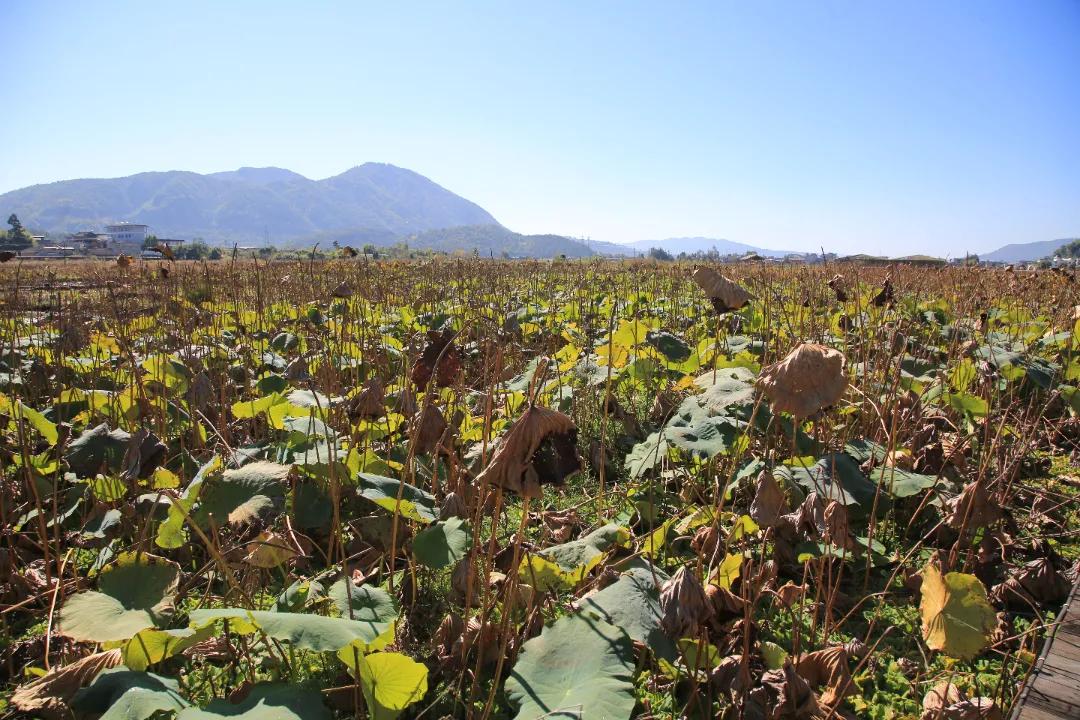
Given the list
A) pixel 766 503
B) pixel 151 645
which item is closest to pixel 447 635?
pixel 151 645

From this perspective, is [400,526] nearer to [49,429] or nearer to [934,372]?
[49,429]

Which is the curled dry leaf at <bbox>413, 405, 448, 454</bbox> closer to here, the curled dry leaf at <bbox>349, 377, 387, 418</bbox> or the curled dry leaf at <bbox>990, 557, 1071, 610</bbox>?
the curled dry leaf at <bbox>349, 377, 387, 418</bbox>

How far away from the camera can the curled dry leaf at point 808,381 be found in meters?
1.22

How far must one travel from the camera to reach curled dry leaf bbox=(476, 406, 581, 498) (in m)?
1.02

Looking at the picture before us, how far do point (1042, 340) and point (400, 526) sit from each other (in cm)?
453

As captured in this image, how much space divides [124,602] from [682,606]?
54.5 inches

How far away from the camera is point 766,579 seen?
180cm

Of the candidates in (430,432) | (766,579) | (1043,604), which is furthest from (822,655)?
(430,432)

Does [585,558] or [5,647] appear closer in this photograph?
[585,558]

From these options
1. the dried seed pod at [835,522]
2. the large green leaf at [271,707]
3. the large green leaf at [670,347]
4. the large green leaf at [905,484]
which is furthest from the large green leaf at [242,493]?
the large green leaf at [670,347]

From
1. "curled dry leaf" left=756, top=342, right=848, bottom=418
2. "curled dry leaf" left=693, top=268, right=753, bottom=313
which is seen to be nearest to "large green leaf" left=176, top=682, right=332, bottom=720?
"curled dry leaf" left=756, top=342, right=848, bottom=418

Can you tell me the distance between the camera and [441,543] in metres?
1.69

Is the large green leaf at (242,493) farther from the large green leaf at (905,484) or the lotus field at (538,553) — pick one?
the large green leaf at (905,484)

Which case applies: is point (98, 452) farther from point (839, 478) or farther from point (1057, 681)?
point (1057, 681)
